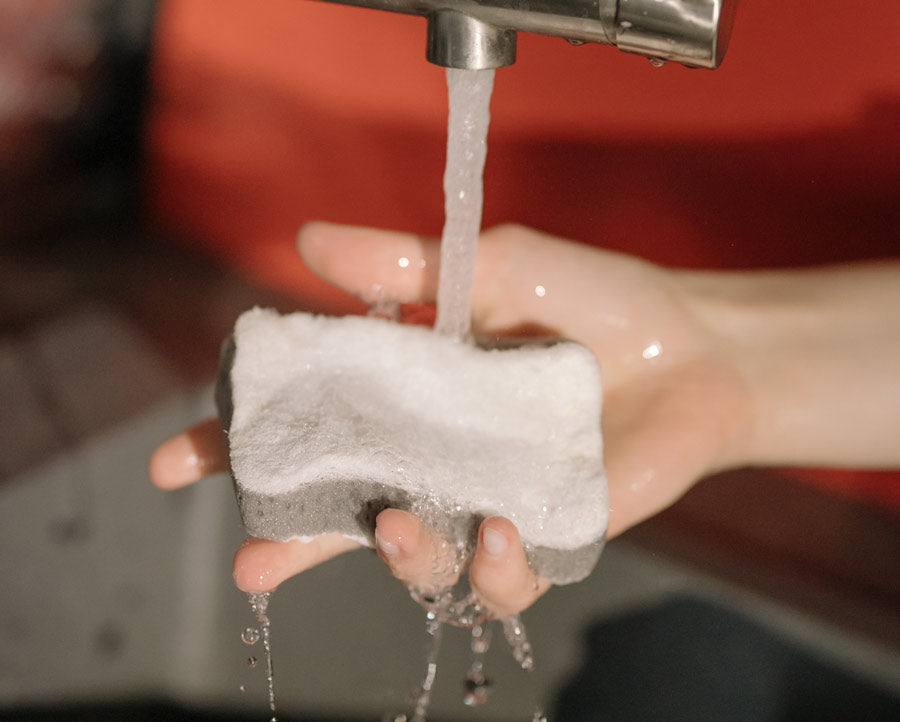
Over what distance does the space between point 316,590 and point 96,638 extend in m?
0.30

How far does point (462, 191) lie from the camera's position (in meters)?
0.60

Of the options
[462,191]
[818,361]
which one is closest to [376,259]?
[462,191]

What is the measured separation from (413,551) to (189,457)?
234mm

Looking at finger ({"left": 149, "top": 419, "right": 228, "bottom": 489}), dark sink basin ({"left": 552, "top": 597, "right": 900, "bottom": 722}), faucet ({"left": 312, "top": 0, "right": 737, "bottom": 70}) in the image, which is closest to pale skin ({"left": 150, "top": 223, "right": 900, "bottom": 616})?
finger ({"left": 149, "top": 419, "right": 228, "bottom": 489})

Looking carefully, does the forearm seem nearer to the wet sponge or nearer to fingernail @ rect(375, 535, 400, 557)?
the wet sponge

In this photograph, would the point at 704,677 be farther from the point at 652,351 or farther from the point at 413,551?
the point at 413,551

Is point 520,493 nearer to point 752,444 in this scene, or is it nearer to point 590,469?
point 590,469

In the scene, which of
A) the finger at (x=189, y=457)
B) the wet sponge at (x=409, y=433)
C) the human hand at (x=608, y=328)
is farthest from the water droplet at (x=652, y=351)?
the finger at (x=189, y=457)

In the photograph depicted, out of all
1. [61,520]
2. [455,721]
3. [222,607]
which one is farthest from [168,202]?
[455,721]

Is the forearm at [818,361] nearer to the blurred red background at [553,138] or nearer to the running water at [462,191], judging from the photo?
the blurred red background at [553,138]

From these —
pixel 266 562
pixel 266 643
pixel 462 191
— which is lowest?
pixel 266 643

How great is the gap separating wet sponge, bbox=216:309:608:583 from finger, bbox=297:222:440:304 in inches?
3.3

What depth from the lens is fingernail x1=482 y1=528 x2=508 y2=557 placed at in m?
0.50

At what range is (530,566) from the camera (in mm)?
547
